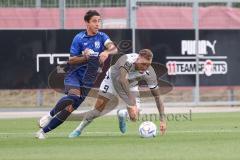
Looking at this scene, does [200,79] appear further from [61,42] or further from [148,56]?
[148,56]

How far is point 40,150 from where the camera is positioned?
12547 millimetres

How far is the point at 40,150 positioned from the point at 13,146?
3.18 ft

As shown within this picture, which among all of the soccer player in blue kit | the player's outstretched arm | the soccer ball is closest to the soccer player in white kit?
the player's outstretched arm

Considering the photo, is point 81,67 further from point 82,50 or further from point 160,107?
point 160,107

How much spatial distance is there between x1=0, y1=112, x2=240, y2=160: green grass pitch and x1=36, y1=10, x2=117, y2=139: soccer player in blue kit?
371mm

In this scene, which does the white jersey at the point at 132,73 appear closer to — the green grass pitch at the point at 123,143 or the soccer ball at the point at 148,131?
the soccer ball at the point at 148,131

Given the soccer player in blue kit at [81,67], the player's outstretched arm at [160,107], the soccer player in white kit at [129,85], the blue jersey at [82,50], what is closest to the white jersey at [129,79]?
the soccer player in white kit at [129,85]

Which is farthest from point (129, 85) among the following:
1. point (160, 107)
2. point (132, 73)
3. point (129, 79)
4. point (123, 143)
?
point (123, 143)

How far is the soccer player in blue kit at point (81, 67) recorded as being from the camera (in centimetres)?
1461

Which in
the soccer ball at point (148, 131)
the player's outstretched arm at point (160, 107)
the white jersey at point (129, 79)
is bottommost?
the soccer ball at point (148, 131)

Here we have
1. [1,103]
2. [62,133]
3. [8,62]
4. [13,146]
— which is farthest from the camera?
[1,103]

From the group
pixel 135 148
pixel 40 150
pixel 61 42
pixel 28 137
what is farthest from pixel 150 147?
pixel 61 42

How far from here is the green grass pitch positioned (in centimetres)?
1162

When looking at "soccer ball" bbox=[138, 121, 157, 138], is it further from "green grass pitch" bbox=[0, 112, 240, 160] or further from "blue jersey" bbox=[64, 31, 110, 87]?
"blue jersey" bbox=[64, 31, 110, 87]
